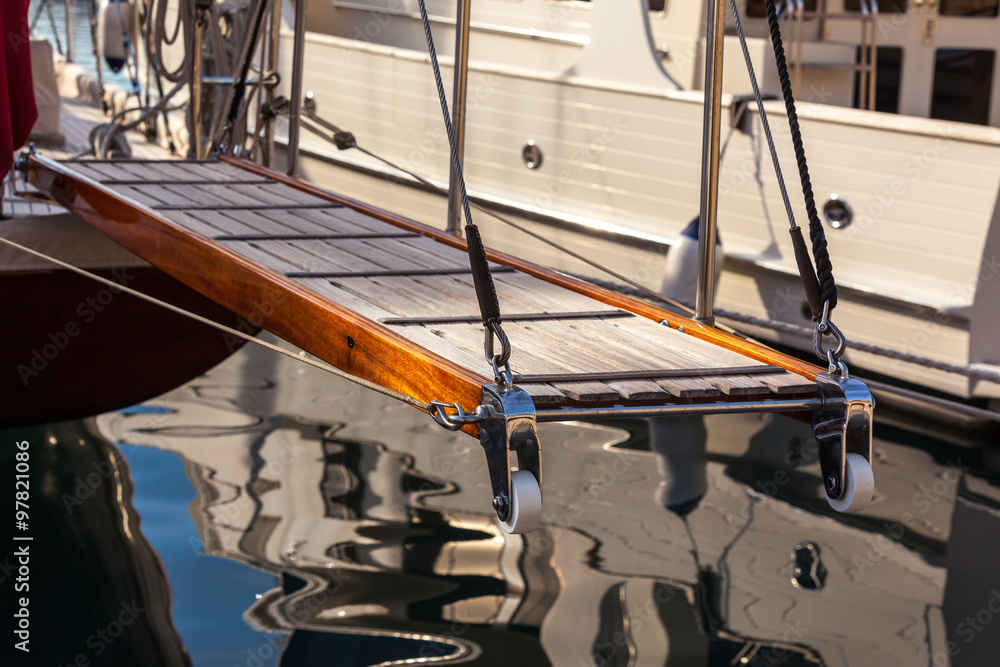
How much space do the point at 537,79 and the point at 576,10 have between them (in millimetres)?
594

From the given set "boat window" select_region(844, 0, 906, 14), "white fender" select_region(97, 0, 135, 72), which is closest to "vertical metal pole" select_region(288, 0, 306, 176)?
"boat window" select_region(844, 0, 906, 14)

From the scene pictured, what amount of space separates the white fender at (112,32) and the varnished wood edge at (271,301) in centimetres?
A: 401

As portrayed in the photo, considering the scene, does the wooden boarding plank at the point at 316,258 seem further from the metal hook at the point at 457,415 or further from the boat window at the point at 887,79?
the boat window at the point at 887,79

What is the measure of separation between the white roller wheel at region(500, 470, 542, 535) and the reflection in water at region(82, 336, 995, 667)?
138 centimetres

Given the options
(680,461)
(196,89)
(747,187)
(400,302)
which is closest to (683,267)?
(747,187)

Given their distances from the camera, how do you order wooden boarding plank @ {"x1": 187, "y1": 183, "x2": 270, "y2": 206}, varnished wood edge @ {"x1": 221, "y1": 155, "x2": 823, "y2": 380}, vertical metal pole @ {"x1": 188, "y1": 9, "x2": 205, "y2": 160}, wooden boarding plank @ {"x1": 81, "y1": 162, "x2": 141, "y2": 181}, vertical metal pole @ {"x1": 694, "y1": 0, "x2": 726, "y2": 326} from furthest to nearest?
vertical metal pole @ {"x1": 188, "y1": 9, "x2": 205, "y2": 160}, wooden boarding plank @ {"x1": 81, "y1": 162, "x2": 141, "y2": 181}, wooden boarding plank @ {"x1": 187, "y1": 183, "x2": 270, "y2": 206}, vertical metal pole @ {"x1": 694, "y1": 0, "x2": 726, "y2": 326}, varnished wood edge @ {"x1": 221, "y1": 155, "x2": 823, "y2": 380}

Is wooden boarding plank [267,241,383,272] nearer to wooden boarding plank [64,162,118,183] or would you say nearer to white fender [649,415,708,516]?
wooden boarding plank [64,162,118,183]

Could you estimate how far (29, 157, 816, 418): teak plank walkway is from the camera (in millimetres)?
1981

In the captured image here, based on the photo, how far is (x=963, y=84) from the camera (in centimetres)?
562

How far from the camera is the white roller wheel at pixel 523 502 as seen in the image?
5.65ft

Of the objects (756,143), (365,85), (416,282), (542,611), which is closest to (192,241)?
(416,282)

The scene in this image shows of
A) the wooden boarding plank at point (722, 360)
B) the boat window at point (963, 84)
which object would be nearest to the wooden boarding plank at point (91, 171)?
the wooden boarding plank at point (722, 360)

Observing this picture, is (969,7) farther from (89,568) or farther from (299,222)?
(89,568)

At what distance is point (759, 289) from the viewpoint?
5.36 m
